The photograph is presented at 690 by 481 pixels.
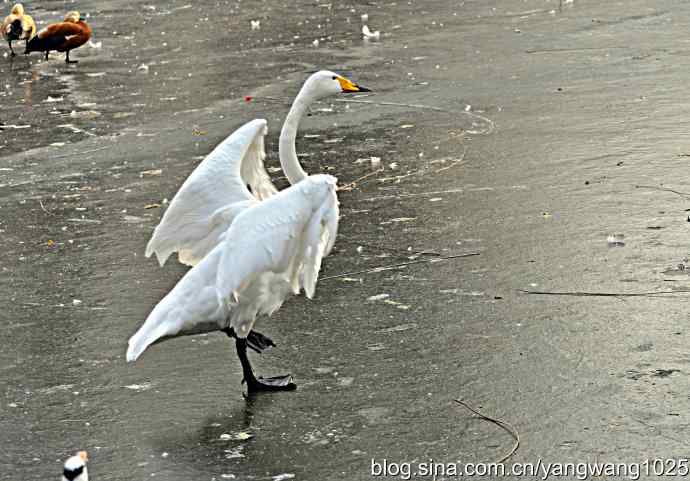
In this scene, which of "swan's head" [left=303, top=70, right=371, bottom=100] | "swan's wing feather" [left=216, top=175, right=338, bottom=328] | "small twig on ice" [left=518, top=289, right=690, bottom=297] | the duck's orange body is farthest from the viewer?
the duck's orange body

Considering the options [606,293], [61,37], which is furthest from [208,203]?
[61,37]

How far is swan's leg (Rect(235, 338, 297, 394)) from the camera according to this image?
5863 millimetres

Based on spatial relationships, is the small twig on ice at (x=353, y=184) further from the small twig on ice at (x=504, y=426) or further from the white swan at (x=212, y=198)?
the small twig on ice at (x=504, y=426)

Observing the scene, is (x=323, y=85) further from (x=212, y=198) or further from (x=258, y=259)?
(x=258, y=259)

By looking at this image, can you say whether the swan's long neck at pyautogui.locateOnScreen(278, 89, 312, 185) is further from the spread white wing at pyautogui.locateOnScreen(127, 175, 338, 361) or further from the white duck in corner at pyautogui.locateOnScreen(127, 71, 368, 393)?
the spread white wing at pyautogui.locateOnScreen(127, 175, 338, 361)

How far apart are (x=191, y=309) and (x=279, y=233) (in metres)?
0.63

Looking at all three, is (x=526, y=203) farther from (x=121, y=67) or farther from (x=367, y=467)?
(x=121, y=67)

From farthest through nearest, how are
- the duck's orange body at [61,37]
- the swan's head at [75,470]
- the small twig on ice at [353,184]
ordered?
the duck's orange body at [61,37] < the small twig on ice at [353,184] < the swan's head at [75,470]

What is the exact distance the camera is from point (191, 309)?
229 inches

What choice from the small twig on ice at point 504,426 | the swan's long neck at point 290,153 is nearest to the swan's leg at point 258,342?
the swan's long neck at point 290,153

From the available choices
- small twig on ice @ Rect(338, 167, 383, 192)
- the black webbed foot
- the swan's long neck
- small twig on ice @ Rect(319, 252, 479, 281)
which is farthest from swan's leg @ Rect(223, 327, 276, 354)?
small twig on ice @ Rect(338, 167, 383, 192)

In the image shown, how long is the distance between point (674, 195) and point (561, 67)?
196 inches

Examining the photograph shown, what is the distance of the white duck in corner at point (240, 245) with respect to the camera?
18.3ft

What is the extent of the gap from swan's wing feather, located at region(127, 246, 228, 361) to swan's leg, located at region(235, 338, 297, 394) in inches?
7.1
